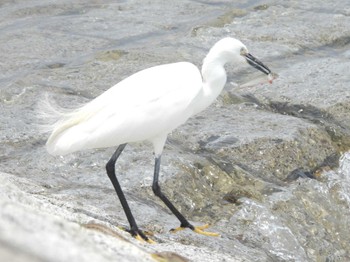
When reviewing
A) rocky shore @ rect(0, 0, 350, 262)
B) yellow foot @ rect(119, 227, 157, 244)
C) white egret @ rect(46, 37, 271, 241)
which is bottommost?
rocky shore @ rect(0, 0, 350, 262)

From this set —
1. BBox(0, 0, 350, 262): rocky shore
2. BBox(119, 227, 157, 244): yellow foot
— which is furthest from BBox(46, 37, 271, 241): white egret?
BBox(0, 0, 350, 262): rocky shore

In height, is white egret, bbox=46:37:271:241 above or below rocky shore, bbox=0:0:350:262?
above

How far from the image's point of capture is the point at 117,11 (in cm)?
1097

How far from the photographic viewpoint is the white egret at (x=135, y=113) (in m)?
5.21

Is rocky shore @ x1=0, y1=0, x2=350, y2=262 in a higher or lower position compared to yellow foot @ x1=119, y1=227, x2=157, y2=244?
lower

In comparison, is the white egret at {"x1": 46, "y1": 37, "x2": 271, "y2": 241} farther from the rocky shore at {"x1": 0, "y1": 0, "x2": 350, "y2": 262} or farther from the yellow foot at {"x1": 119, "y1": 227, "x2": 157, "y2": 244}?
the rocky shore at {"x1": 0, "y1": 0, "x2": 350, "y2": 262}

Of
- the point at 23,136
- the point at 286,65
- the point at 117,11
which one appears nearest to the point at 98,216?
the point at 23,136

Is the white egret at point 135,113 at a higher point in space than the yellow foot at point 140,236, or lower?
higher

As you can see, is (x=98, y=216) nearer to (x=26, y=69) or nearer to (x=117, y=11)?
(x=26, y=69)

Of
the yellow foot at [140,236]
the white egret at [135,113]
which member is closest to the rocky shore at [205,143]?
the yellow foot at [140,236]

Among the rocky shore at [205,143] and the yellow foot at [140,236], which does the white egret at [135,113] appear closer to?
the yellow foot at [140,236]

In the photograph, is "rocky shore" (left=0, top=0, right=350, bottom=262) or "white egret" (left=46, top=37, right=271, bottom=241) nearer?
"white egret" (left=46, top=37, right=271, bottom=241)

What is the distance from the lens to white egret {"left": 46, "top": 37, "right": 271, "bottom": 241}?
5.21m

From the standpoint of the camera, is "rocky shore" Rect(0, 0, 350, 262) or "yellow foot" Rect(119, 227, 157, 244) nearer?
"yellow foot" Rect(119, 227, 157, 244)
